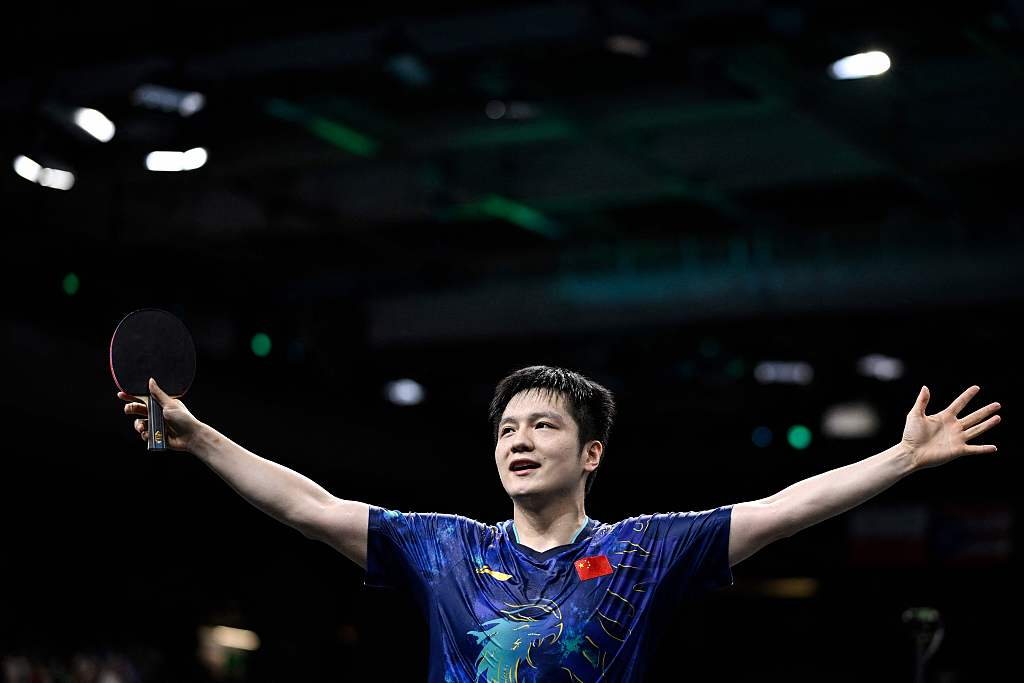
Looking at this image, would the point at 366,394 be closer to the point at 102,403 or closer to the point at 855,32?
the point at 102,403

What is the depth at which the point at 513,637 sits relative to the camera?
10.8 ft

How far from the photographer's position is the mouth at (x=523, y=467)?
11.5 ft

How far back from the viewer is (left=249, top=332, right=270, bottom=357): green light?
12.5 m

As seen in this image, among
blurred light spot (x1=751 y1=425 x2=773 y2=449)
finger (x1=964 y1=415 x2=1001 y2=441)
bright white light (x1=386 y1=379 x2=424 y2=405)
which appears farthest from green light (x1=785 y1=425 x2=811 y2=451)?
finger (x1=964 y1=415 x2=1001 y2=441)

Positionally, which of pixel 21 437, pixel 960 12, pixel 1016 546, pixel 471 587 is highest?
pixel 960 12

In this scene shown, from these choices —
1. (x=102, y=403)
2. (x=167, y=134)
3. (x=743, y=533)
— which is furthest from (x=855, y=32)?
(x=102, y=403)

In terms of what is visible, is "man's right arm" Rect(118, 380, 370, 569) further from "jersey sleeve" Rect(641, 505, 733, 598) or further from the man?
"jersey sleeve" Rect(641, 505, 733, 598)

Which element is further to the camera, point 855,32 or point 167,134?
point 167,134

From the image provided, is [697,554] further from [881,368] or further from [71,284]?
[881,368]

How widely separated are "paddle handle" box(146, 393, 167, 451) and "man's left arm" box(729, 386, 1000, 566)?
146 cm

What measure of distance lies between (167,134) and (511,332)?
5.20 metres

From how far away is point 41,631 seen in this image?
15.5 meters

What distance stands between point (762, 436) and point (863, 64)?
28.0ft

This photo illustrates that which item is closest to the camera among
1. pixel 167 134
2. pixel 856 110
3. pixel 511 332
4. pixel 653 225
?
pixel 167 134
